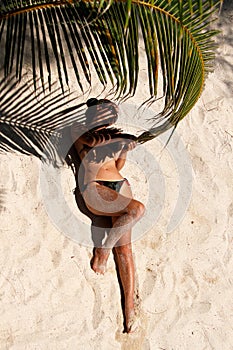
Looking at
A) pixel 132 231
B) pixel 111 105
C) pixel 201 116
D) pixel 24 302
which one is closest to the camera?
pixel 24 302

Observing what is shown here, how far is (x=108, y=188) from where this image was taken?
4.50 meters

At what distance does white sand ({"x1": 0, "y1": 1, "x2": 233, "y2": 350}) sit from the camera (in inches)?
163

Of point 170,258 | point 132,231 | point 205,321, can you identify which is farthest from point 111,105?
point 205,321

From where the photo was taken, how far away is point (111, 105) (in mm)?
4395

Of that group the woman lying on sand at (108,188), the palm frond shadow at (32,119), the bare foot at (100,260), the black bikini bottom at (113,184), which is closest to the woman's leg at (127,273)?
the woman lying on sand at (108,188)

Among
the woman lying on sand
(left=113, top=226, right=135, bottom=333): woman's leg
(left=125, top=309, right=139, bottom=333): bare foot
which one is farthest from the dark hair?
(left=125, top=309, right=139, bottom=333): bare foot

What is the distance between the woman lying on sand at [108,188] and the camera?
14.5ft

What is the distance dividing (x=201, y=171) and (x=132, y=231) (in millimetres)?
1003

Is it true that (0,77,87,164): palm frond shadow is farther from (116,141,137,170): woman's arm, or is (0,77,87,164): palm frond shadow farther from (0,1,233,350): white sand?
(116,141,137,170): woman's arm

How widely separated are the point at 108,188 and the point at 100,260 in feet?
1.81

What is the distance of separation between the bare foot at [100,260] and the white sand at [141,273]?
52 mm

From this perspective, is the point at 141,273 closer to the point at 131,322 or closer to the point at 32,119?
the point at 131,322

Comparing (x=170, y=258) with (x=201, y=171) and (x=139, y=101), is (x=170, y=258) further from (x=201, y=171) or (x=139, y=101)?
(x=139, y=101)

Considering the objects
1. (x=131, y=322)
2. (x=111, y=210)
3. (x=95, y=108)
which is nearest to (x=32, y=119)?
(x=95, y=108)
